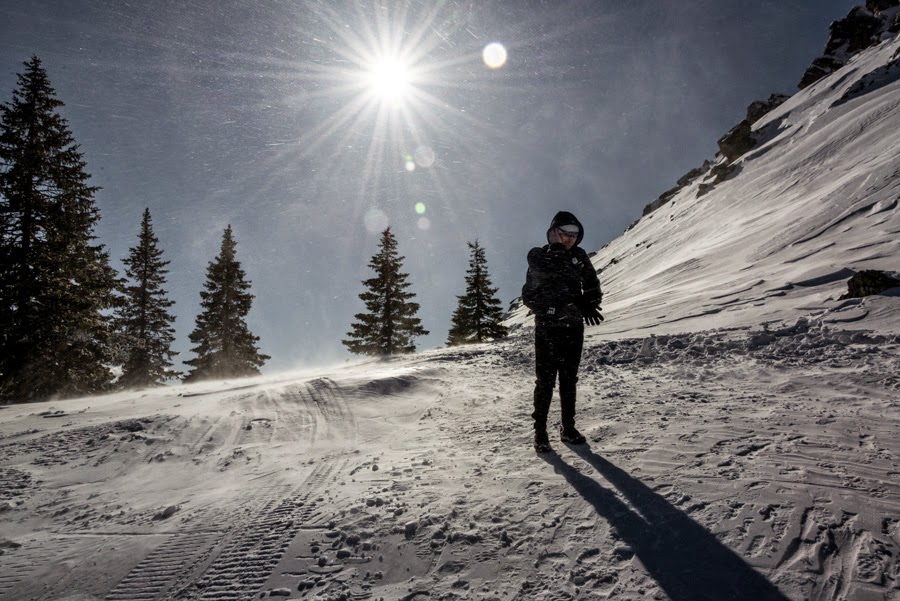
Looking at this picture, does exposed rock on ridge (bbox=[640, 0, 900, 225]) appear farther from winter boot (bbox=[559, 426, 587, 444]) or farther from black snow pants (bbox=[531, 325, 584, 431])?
winter boot (bbox=[559, 426, 587, 444])

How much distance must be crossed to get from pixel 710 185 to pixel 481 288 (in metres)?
31.7

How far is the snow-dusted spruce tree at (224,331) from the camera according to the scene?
971 inches

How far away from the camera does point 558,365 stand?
3951 mm

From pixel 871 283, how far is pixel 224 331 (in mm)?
29011

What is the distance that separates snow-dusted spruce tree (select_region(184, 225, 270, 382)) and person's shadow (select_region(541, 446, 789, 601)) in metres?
26.6

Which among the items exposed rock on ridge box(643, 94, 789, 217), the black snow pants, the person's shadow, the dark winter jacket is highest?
exposed rock on ridge box(643, 94, 789, 217)

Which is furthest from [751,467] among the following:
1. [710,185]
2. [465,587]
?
[710,185]

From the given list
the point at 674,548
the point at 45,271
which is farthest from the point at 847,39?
the point at 45,271

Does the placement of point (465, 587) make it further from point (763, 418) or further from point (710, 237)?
point (710, 237)

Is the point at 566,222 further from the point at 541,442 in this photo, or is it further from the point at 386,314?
the point at 386,314

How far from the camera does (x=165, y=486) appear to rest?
3.66m

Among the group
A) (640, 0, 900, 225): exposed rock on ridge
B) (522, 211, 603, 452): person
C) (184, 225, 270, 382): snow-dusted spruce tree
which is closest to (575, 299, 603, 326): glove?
(522, 211, 603, 452): person

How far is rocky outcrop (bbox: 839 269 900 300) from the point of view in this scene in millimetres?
7488

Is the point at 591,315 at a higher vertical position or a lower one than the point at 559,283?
lower
